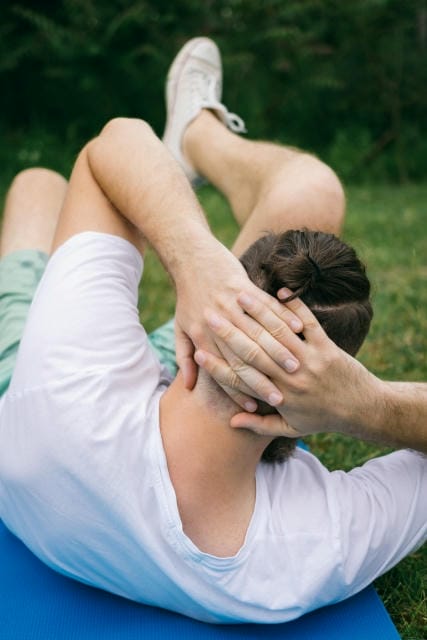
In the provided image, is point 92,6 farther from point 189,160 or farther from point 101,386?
point 101,386

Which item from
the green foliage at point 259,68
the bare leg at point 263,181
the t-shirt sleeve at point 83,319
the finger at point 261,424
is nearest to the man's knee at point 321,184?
the bare leg at point 263,181

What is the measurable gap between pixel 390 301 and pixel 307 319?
2.40 m

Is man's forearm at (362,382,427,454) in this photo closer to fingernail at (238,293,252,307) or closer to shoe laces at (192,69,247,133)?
fingernail at (238,293,252,307)

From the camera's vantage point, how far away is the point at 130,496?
4.60 feet

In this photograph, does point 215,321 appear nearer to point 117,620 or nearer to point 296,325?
point 296,325

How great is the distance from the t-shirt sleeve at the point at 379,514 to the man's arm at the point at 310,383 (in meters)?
0.20

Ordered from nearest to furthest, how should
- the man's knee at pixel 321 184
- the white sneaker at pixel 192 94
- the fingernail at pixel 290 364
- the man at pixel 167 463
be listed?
the fingernail at pixel 290 364, the man at pixel 167 463, the man's knee at pixel 321 184, the white sneaker at pixel 192 94

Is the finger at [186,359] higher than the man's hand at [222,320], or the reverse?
the man's hand at [222,320]

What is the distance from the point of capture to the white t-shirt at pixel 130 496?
4.63 feet

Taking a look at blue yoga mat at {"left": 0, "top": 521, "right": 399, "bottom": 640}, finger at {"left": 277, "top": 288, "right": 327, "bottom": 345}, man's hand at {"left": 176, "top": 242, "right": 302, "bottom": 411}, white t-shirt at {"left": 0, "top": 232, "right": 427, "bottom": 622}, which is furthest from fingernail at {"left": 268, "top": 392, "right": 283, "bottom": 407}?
blue yoga mat at {"left": 0, "top": 521, "right": 399, "bottom": 640}

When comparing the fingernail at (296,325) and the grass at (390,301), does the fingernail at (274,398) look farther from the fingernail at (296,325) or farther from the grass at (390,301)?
the grass at (390,301)

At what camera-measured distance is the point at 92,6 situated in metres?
6.64

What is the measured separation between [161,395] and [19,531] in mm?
443

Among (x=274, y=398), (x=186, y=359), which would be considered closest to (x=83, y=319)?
(x=186, y=359)
